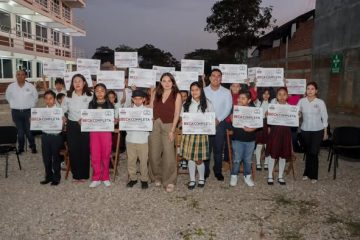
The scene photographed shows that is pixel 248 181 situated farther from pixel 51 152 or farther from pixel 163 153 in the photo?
pixel 51 152

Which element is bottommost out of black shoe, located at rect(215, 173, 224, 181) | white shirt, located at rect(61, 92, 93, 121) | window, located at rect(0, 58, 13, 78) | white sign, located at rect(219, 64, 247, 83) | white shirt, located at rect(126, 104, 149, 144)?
black shoe, located at rect(215, 173, 224, 181)

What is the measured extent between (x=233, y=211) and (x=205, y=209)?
0.43 meters

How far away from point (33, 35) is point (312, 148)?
115ft

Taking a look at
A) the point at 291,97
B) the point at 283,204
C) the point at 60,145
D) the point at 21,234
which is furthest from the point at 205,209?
the point at 291,97

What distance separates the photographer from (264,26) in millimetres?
27703

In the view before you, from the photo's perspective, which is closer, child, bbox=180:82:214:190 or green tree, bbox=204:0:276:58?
child, bbox=180:82:214:190

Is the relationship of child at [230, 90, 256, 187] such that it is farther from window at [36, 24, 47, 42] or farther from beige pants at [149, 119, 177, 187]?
window at [36, 24, 47, 42]

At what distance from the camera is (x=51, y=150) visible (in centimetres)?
609

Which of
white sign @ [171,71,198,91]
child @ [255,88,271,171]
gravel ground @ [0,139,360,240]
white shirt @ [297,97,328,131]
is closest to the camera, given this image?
gravel ground @ [0,139,360,240]

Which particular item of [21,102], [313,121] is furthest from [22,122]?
[313,121]

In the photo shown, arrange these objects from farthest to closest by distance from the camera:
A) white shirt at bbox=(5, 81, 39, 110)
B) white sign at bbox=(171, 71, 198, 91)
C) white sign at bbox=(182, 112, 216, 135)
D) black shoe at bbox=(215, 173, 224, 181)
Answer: white shirt at bbox=(5, 81, 39, 110) → white sign at bbox=(171, 71, 198, 91) → black shoe at bbox=(215, 173, 224, 181) → white sign at bbox=(182, 112, 216, 135)

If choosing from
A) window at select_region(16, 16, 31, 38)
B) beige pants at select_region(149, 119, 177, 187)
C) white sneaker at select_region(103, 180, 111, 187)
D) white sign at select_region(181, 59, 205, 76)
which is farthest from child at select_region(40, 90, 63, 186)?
window at select_region(16, 16, 31, 38)

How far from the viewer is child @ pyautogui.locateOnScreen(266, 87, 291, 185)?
6.21 m

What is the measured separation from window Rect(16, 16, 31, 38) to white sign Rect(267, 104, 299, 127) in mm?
31582
